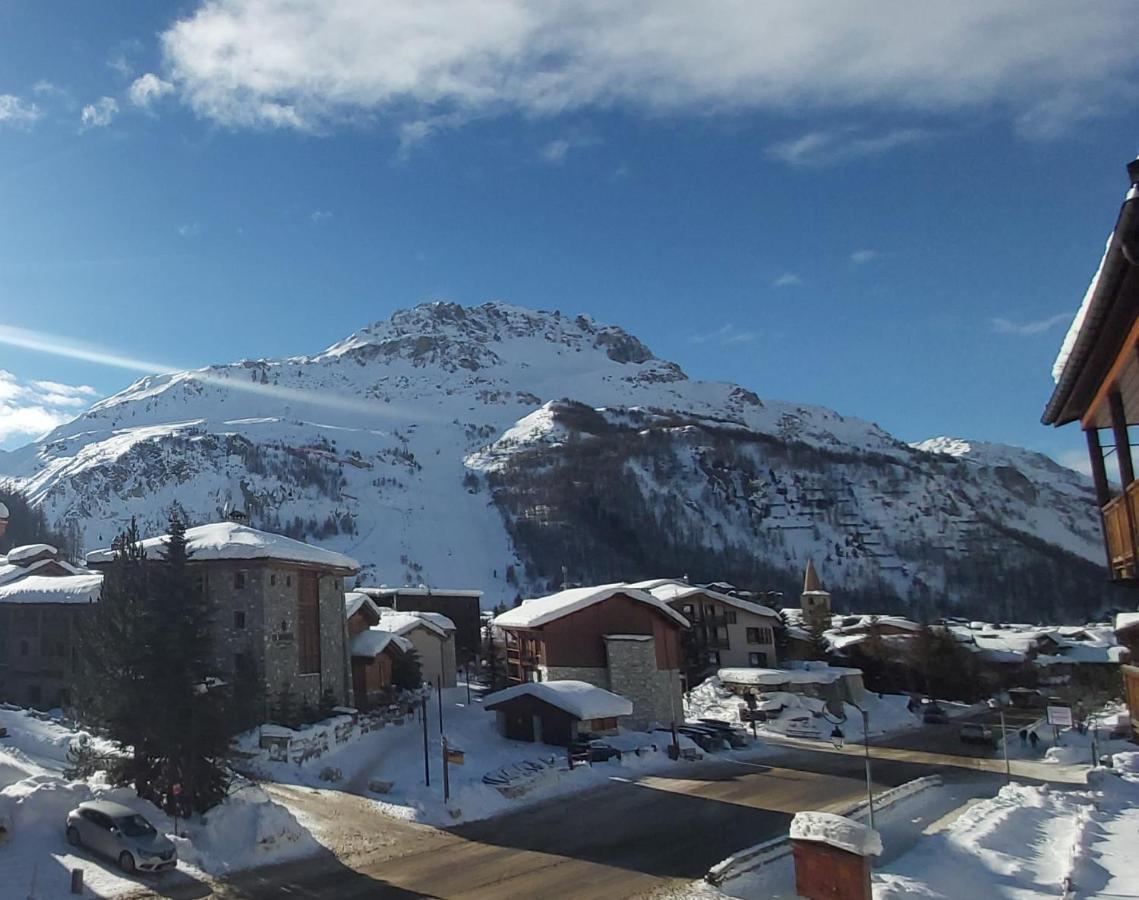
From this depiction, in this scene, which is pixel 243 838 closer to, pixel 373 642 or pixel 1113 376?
pixel 1113 376

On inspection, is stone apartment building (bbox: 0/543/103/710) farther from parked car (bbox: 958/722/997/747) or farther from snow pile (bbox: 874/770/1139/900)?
parked car (bbox: 958/722/997/747)

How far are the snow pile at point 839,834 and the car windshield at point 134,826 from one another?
1570 centimetres

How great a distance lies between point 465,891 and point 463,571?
15547cm

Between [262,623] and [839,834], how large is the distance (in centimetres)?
3152

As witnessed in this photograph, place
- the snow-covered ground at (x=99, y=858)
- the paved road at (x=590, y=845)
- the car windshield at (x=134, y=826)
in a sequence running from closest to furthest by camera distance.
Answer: the snow-covered ground at (x=99, y=858) < the paved road at (x=590, y=845) < the car windshield at (x=134, y=826)

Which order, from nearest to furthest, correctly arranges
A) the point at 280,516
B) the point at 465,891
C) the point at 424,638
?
the point at 465,891 < the point at 424,638 < the point at 280,516

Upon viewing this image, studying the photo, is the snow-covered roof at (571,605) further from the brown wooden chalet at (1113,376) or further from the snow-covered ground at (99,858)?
the brown wooden chalet at (1113,376)

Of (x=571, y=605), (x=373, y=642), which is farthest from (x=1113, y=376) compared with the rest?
(x=373, y=642)

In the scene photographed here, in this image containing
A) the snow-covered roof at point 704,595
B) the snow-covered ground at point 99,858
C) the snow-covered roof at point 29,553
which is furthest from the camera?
the snow-covered roof at point 704,595

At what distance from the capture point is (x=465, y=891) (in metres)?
20.2

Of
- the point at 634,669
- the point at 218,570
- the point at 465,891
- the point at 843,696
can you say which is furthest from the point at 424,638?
the point at 465,891

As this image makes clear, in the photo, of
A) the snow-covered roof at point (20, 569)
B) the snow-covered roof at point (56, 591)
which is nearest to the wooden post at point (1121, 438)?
the snow-covered roof at point (56, 591)

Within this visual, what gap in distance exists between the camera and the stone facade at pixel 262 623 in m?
39.5

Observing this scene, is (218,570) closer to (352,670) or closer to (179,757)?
(352,670)
